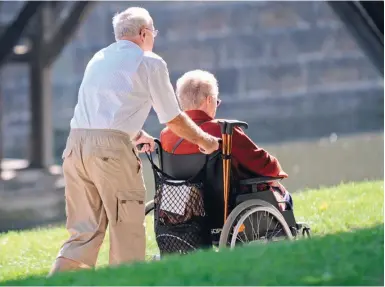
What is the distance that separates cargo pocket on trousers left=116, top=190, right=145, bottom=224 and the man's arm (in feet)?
1.24

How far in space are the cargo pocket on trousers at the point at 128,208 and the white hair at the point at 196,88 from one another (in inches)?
29.8

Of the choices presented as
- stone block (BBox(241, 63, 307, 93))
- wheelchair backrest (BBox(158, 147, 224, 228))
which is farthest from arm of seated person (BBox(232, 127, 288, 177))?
stone block (BBox(241, 63, 307, 93))

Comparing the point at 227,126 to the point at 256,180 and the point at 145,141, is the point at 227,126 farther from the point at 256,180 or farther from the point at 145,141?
the point at 145,141

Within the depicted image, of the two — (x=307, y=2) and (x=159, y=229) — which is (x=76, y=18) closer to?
(x=159, y=229)

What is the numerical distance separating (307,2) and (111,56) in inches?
1477

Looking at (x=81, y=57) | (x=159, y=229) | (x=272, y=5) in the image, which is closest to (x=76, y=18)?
(x=159, y=229)

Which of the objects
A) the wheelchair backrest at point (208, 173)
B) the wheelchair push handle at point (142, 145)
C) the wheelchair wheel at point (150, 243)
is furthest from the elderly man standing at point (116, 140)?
the wheelchair wheel at point (150, 243)

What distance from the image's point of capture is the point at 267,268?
429cm

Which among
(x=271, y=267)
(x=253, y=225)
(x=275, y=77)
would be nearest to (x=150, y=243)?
(x=253, y=225)

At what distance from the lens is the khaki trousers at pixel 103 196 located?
5.38 m

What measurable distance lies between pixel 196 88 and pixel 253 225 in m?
0.79

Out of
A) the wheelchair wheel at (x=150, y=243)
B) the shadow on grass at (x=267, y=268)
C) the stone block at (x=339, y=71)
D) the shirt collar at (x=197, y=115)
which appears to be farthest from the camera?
the stone block at (x=339, y=71)

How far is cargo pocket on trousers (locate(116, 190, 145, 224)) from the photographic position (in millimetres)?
5395

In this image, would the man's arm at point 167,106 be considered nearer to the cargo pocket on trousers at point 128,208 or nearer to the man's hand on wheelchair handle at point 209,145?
the man's hand on wheelchair handle at point 209,145
